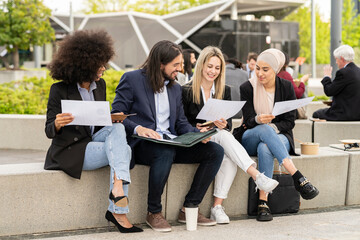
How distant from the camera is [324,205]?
→ 5.61m

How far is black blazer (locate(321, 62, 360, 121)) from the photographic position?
7316 mm

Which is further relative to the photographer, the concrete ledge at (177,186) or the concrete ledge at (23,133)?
the concrete ledge at (23,133)

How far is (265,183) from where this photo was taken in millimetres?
4672

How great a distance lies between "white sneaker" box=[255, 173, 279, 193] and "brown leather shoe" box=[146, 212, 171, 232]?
0.87 meters

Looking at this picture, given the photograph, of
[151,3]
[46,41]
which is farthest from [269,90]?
[151,3]

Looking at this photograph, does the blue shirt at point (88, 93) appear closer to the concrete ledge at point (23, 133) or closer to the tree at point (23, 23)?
the concrete ledge at point (23, 133)

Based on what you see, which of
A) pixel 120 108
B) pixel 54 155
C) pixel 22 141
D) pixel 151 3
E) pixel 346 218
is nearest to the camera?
pixel 54 155

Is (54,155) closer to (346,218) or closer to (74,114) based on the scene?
(74,114)

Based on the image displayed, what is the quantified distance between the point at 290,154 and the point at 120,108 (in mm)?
1854

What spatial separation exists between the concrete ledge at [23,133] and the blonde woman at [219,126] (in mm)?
3792

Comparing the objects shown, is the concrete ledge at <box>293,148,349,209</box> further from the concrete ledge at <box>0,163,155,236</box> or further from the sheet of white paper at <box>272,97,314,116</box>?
the concrete ledge at <box>0,163,155,236</box>

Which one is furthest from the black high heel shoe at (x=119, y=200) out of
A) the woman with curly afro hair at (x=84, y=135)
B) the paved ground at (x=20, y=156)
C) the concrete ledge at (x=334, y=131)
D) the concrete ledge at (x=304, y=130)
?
the concrete ledge at (x=304, y=130)

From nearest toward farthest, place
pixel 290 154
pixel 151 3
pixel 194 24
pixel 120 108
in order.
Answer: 1. pixel 120 108
2. pixel 290 154
3. pixel 194 24
4. pixel 151 3

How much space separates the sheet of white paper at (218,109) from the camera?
4742 millimetres
